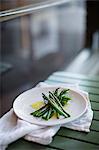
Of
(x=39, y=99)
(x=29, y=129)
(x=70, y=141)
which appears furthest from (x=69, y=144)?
(x=39, y=99)

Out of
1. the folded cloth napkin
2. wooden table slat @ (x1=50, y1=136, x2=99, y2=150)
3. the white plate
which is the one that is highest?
the white plate

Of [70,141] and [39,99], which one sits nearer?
[70,141]

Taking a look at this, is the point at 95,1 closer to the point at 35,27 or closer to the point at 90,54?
the point at 90,54

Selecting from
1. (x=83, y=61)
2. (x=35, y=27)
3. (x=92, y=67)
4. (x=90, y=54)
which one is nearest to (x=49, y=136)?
(x=92, y=67)

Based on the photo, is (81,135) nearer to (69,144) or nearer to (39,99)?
(69,144)

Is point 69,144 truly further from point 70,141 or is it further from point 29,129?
point 29,129
